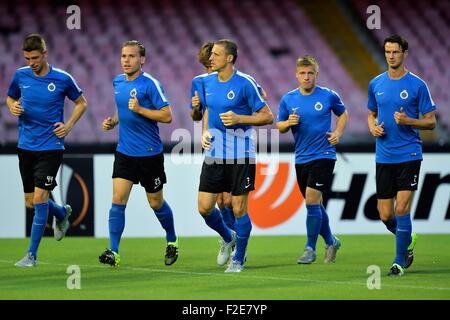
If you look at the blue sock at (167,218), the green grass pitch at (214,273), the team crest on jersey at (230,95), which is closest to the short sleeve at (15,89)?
the green grass pitch at (214,273)

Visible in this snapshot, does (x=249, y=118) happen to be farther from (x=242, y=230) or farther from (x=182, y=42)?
(x=182, y=42)

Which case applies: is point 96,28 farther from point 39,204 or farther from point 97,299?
point 97,299

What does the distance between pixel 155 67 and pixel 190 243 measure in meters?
7.52

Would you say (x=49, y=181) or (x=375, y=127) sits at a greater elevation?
(x=375, y=127)

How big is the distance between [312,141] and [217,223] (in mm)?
1400

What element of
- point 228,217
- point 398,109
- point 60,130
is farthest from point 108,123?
point 398,109

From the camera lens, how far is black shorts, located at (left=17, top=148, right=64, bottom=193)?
9.82 metres

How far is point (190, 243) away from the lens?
1287 cm

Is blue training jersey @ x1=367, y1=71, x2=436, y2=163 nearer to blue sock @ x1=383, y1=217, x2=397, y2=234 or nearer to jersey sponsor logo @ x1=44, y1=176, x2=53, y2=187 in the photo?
blue sock @ x1=383, y1=217, x2=397, y2=234

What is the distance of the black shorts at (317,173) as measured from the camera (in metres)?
10.4

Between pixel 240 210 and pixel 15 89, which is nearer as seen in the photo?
pixel 240 210

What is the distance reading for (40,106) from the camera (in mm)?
9883

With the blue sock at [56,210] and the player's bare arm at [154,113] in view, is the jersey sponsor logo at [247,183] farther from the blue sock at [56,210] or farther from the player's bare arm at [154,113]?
the blue sock at [56,210]

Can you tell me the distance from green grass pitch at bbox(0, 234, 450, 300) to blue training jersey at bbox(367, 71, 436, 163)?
1.14 m
